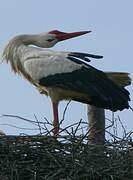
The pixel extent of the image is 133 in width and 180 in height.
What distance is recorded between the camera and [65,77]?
9242 mm

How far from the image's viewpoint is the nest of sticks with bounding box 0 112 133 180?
757 cm

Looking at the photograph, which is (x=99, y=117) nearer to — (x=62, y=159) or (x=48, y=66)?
(x=62, y=159)

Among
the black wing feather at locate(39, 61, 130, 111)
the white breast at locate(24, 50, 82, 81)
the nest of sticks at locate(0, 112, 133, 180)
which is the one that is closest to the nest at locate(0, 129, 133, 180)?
the nest of sticks at locate(0, 112, 133, 180)

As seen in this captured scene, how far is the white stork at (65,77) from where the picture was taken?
8.90m

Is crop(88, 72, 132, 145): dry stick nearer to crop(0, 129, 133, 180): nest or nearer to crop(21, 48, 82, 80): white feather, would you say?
crop(0, 129, 133, 180): nest

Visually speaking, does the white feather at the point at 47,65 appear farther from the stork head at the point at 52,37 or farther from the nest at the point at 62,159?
the nest at the point at 62,159

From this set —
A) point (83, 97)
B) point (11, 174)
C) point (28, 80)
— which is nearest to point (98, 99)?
point (83, 97)

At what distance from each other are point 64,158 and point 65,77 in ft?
5.45

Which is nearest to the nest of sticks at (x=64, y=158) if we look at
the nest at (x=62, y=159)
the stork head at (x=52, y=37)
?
the nest at (x=62, y=159)

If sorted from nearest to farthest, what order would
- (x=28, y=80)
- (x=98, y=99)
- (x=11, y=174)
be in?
(x=11, y=174) → (x=98, y=99) → (x=28, y=80)

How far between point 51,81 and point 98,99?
56cm

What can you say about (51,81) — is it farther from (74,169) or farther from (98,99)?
(74,169)

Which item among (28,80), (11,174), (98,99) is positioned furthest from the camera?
(28,80)

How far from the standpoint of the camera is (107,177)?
7617 millimetres
